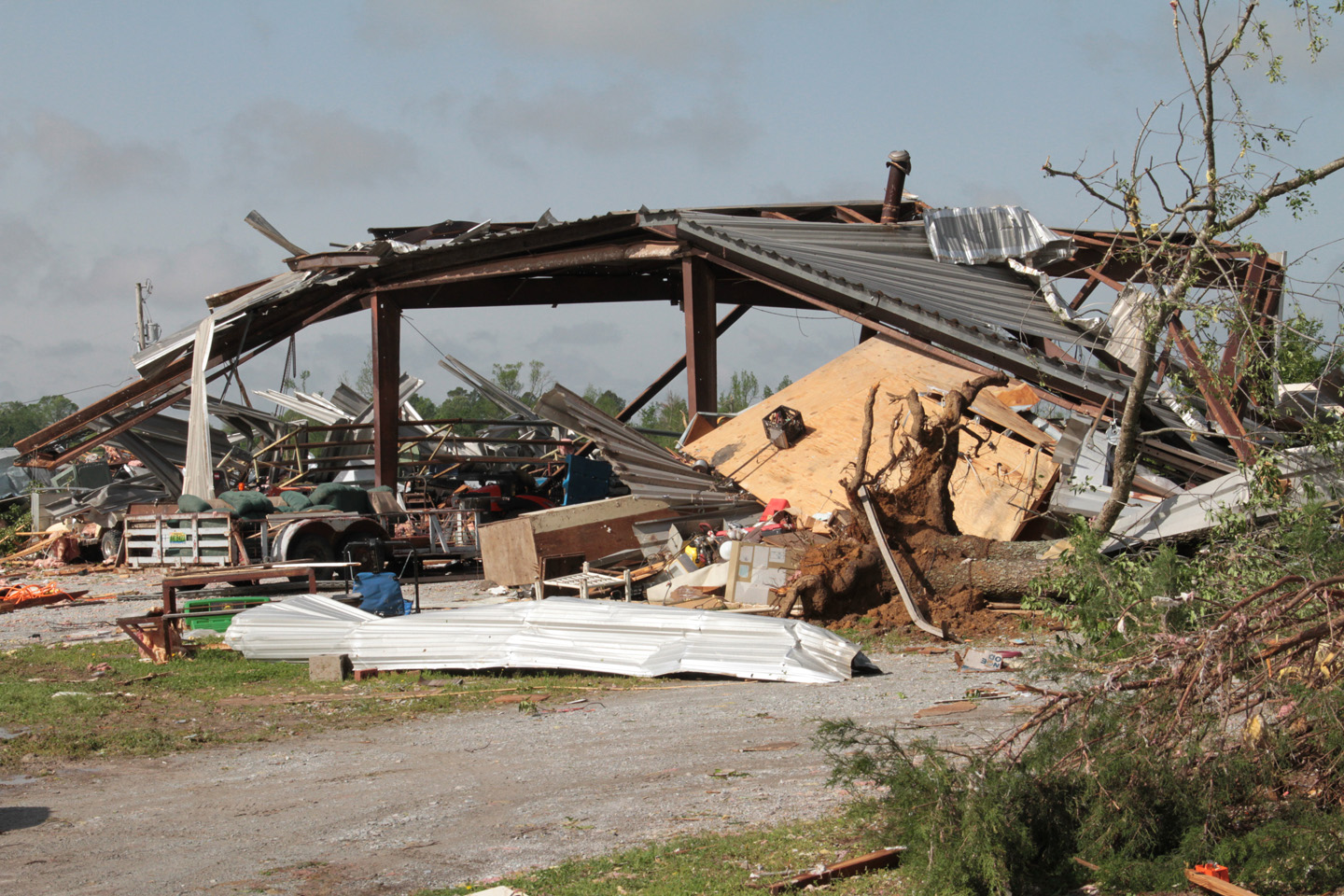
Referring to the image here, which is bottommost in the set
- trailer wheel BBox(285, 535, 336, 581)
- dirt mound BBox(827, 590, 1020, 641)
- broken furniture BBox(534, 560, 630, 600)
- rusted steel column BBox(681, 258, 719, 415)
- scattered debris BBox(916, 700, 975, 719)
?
scattered debris BBox(916, 700, 975, 719)

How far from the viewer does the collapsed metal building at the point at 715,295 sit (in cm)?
1480

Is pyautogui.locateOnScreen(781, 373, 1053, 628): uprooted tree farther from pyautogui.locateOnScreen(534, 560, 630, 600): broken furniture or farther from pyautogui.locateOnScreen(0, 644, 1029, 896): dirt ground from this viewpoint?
pyautogui.locateOnScreen(534, 560, 630, 600): broken furniture

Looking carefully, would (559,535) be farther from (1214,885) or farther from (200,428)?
(1214,885)

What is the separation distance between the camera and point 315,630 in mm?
10883

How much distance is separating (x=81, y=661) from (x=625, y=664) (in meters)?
5.95

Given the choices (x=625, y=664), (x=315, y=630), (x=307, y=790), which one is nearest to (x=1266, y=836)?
(x=307, y=790)

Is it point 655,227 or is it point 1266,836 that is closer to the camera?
point 1266,836

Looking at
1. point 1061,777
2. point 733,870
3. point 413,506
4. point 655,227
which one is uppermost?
point 655,227

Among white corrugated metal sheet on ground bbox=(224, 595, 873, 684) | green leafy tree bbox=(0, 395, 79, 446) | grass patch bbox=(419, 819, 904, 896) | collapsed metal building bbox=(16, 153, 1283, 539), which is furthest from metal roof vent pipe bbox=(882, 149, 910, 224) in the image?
green leafy tree bbox=(0, 395, 79, 446)

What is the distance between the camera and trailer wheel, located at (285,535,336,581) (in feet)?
52.2

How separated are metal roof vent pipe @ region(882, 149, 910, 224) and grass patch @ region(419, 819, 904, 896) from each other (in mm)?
16006

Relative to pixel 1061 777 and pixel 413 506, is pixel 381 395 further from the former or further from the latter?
pixel 1061 777

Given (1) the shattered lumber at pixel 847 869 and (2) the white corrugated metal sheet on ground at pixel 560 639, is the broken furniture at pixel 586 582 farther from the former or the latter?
(1) the shattered lumber at pixel 847 869

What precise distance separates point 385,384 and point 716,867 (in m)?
16.6
